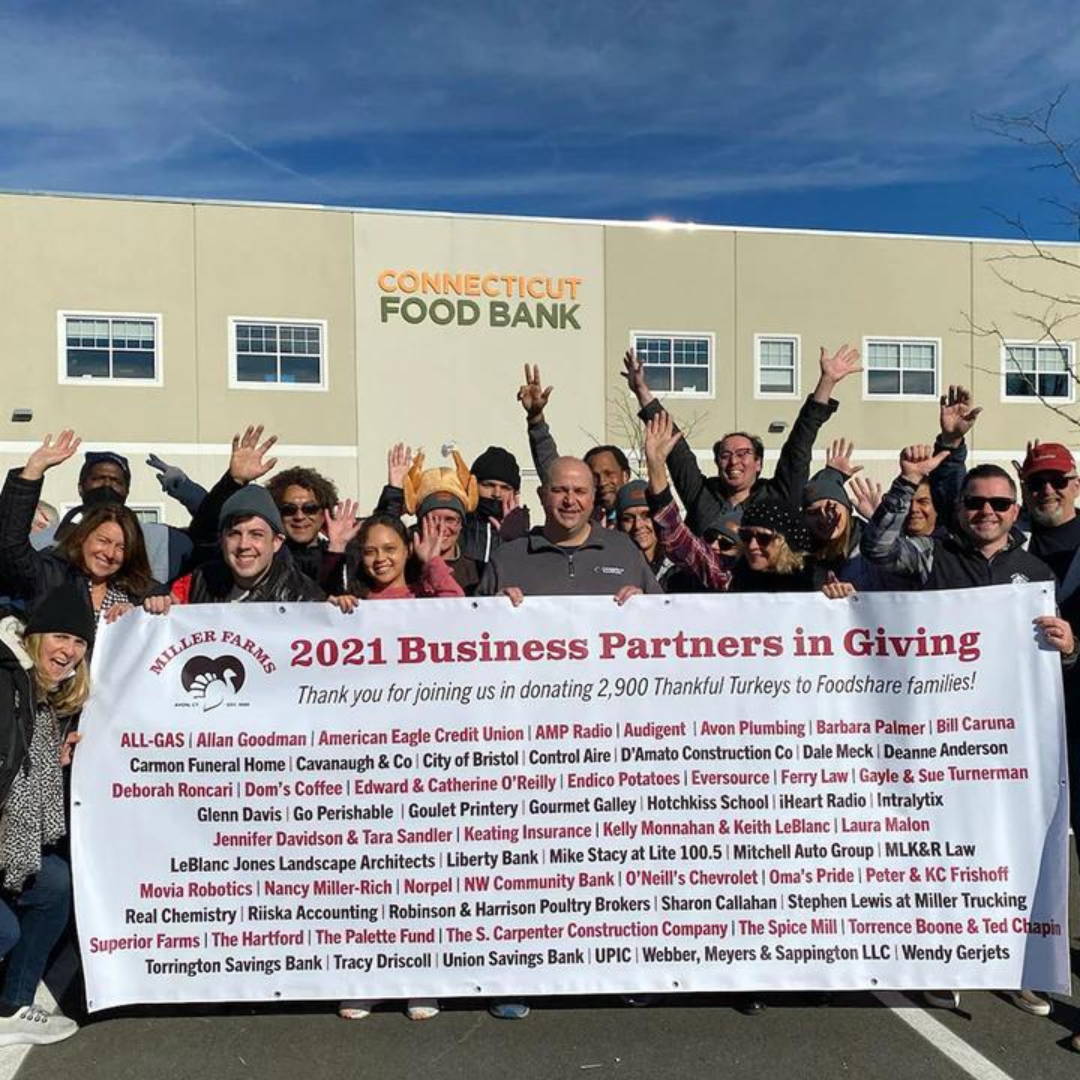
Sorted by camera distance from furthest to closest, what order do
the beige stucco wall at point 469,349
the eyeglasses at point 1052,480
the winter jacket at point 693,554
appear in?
the beige stucco wall at point 469,349
the eyeglasses at point 1052,480
the winter jacket at point 693,554

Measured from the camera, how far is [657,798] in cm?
378

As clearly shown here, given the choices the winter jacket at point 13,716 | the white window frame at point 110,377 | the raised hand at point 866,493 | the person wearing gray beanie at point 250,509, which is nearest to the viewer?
the winter jacket at point 13,716

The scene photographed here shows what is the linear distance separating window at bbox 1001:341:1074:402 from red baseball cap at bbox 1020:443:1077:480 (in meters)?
22.9

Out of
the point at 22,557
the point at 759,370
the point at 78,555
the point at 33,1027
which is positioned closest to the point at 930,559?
the point at 78,555

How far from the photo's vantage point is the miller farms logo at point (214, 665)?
3.80 meters

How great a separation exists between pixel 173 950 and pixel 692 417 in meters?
22.4

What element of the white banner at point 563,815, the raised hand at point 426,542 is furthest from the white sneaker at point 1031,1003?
the raised hand at point 426,542

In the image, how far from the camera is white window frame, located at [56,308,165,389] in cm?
2183

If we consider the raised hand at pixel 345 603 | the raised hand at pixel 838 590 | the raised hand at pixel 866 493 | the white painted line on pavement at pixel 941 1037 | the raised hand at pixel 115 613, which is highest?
the raised hand at pixel 866 493

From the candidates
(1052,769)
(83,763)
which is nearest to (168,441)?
(83,763)

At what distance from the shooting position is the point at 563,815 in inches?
148

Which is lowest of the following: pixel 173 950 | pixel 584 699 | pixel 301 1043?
pixel 301 1043

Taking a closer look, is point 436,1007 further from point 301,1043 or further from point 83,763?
point 83,763

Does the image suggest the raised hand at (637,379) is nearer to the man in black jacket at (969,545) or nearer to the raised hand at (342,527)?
the raised hand at (342,527)
